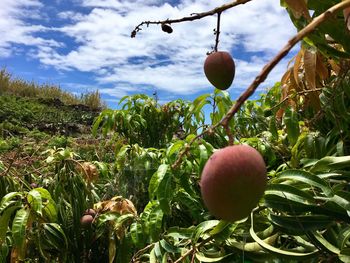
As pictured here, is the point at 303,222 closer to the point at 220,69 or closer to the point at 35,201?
the point at 220,69

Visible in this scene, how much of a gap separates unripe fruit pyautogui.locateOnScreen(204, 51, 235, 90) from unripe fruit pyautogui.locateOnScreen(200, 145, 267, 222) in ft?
1.35

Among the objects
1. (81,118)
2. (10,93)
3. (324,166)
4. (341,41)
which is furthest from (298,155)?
(10,93)

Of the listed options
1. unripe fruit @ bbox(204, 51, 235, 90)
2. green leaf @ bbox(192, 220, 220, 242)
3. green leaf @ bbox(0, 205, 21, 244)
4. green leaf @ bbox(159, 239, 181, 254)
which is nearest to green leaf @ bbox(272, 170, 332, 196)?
green leaf @ bbox(192, 220, 220, 242)

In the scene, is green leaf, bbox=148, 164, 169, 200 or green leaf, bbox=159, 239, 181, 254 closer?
green leaf, bbox=159, 239, 181, 254

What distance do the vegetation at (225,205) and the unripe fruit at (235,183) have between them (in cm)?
3

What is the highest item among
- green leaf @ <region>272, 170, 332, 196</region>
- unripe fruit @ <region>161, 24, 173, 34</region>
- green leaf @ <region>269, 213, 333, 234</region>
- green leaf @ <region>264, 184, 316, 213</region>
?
unripe fruit @ <region>161, 24, 173, 34</region>

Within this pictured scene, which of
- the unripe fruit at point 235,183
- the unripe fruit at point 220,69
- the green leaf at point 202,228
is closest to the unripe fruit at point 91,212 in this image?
the green leaf at point 202,228

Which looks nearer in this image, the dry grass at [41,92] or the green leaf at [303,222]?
the green leaf at [303,222]

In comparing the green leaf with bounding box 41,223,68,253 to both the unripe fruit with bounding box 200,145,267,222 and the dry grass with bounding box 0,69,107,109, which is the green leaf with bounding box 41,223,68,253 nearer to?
the unripe fruit with bounding box 200,145,267,222

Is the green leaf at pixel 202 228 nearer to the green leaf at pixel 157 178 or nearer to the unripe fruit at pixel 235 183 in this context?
the green leaf at pixel 157 178

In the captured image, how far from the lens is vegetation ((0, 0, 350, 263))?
3.69 feet

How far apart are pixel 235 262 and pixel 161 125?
3.50 meters

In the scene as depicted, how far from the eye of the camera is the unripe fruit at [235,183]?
1.59 feet

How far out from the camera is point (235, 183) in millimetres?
488
